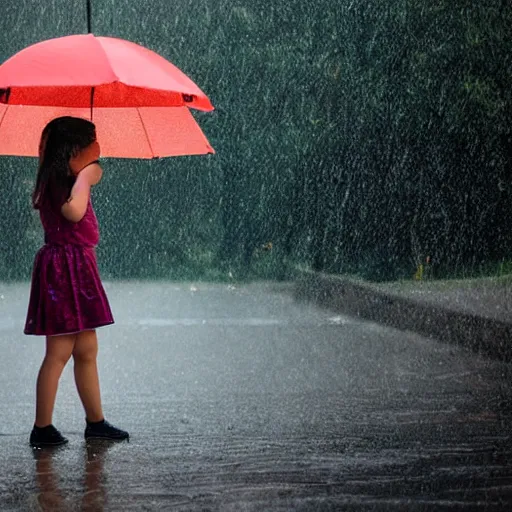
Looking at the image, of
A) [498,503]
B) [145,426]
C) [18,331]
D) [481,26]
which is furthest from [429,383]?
[481,26]

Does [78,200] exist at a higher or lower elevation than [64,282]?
higher

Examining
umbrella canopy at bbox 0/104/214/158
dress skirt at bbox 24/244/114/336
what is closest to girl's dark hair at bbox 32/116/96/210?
dress skirt at bbox 24/244/114/336

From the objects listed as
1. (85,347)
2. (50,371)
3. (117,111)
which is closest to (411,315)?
(117,111)

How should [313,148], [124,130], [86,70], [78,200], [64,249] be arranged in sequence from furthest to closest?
[313,148]
[124,130]
[64,249]
[78,200]
[86,70]

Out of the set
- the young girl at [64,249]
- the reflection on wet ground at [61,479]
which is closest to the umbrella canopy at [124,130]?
the young girl at [64,249]

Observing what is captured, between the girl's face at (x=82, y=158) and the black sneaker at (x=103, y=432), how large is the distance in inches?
48.6

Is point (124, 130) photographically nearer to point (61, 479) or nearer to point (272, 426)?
point (272, 426)

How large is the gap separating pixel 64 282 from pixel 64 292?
0.05 meters

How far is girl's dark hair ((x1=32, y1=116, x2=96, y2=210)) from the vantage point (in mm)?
5336

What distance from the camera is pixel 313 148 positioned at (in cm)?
2238

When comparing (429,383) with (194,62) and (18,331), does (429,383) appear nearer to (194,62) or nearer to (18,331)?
(18,331)

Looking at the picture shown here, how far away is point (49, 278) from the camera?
532 cm

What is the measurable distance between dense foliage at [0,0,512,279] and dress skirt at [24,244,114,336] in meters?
14.2

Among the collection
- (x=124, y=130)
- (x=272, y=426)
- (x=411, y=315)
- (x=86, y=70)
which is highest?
(x=86, y=70)
